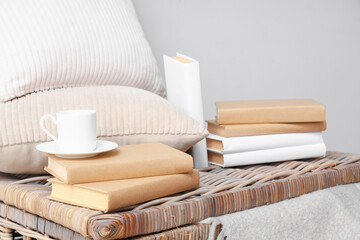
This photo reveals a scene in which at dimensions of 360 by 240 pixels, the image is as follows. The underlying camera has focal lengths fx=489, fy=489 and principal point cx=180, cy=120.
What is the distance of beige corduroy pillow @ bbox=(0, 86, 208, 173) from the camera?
921 mm

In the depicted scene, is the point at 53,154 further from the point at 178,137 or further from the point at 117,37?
the point at 117,37

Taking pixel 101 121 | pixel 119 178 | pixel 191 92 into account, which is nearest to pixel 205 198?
pixel 119 178

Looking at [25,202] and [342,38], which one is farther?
[342,38]

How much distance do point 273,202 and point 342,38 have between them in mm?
1313

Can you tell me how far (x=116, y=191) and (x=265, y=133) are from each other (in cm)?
51

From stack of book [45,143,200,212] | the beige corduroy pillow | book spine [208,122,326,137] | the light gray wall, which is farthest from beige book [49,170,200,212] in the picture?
the light gray wall

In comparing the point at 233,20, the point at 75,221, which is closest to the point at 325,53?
the point at 233,20

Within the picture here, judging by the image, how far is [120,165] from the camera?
0.74 meters

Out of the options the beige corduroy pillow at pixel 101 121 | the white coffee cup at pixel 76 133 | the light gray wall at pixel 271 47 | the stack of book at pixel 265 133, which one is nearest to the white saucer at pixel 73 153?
the white coffee cup at pixel 76 133

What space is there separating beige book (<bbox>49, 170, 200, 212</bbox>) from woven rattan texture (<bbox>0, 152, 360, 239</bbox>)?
13mm

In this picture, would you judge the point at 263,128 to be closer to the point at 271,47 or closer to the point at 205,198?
the point at 205,198

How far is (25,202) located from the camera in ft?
2.65

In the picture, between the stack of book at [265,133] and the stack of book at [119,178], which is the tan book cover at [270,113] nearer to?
the stack of book at [265,133]

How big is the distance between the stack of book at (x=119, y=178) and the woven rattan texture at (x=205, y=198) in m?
0.02
